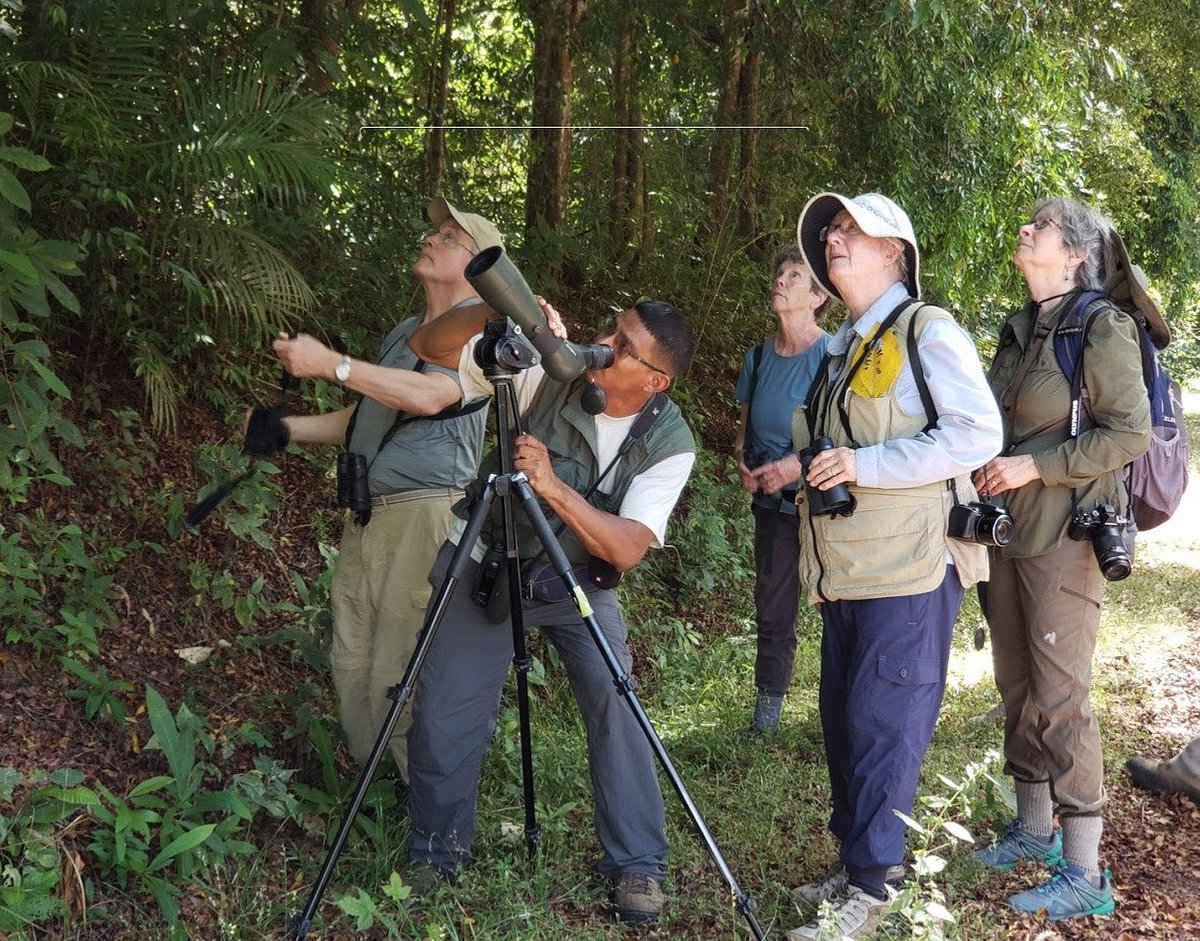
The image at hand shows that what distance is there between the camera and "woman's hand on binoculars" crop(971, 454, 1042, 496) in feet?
11.6

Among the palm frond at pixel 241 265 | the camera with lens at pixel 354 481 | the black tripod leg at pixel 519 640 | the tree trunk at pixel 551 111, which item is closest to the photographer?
the black tripod leg at pixel 519 640

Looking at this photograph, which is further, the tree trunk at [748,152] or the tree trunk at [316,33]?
Result: the tree trunk at [748,152]

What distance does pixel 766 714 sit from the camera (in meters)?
4.97

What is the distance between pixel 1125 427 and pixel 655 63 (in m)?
5.46

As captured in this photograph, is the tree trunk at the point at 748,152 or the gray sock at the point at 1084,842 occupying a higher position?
the tree trunk at the point at 748,152

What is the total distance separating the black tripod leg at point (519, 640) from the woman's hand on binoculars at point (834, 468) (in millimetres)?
832

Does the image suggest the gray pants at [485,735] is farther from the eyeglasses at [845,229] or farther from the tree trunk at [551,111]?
the tree trunk at [551,111]

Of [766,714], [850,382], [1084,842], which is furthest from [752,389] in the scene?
[1084,842]

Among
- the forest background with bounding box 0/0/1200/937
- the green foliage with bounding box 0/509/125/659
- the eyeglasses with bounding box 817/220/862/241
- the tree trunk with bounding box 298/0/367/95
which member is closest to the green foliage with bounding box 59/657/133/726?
the forest background with bounding box 0/0/1200/937

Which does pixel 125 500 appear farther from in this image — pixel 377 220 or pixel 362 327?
pixel 377 220

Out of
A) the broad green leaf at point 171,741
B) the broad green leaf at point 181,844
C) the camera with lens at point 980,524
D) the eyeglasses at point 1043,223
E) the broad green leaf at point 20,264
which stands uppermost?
the eyeglasses at point 1043,223

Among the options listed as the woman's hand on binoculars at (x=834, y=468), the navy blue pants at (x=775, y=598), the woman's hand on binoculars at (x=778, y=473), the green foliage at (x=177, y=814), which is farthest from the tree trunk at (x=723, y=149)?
the green foliage at (x=177, y=814)

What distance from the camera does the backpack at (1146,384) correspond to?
3.58m

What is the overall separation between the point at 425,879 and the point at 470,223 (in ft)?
6.40
